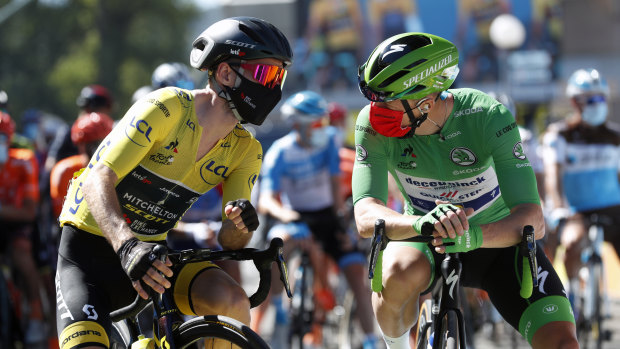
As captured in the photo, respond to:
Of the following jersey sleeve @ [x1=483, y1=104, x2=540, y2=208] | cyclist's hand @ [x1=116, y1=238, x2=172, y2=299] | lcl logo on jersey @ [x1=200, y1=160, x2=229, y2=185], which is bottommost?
jersey sleeve @ [x1=483, y1=104, x2=540, y2=208]

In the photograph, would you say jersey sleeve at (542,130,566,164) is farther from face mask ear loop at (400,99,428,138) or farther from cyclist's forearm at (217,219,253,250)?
cyclist's forearm at (217,219,253,250)

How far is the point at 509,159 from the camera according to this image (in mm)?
4219

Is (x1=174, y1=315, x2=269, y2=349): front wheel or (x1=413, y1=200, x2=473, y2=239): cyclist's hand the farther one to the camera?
(x1=413, y1=200, x2=473, y2=239): cyclist's hand

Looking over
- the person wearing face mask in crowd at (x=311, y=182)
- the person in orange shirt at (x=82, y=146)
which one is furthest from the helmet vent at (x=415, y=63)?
the person wearing face mask in crowd at (x=311, y=182)

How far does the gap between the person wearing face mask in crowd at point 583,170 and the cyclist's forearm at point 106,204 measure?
18.2 ft

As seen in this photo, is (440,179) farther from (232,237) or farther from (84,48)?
(84,48)

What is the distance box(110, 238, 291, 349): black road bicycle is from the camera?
368cm

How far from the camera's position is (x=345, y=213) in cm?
805

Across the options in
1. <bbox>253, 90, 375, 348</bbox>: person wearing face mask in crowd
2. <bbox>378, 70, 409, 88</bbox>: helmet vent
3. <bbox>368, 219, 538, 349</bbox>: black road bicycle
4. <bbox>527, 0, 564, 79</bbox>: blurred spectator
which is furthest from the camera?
<bbox>527, 0, 564, 79</bbox>: blurred spectator


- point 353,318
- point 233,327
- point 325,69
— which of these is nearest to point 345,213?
point 353,318

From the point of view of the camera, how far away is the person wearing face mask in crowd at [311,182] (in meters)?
7.97

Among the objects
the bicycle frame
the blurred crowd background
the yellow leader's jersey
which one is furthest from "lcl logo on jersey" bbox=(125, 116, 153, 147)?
the blurred crowd background

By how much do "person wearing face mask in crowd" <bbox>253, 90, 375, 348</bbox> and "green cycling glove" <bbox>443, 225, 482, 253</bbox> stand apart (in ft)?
12.9

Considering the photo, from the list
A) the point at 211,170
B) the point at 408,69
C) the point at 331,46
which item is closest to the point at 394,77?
the point at 408,69
